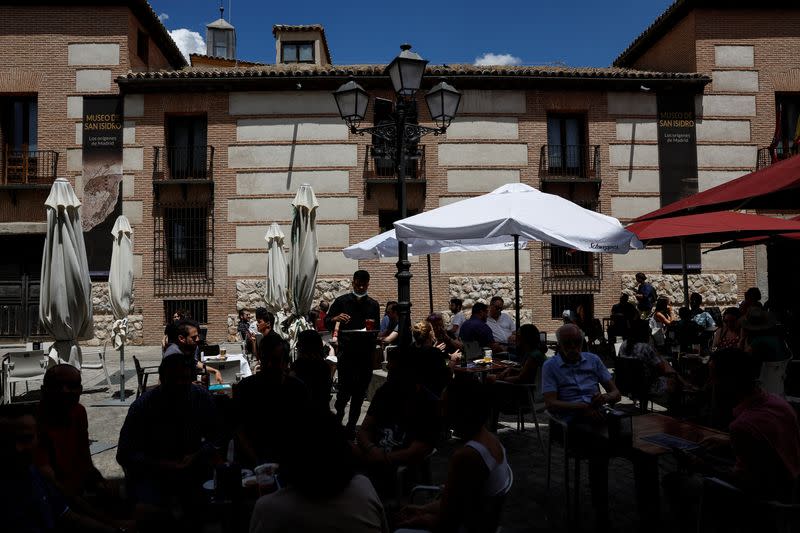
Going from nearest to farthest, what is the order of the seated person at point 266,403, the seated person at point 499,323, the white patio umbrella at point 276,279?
the seated person at point 266,403 < the seated person at point 499,323 < the white patio umbrella at point 276,279

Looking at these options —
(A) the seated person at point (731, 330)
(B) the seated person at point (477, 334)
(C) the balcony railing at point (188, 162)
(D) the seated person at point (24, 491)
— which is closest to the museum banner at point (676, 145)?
(A) the seated person at point (731, 330)

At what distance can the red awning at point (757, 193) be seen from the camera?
430 cm

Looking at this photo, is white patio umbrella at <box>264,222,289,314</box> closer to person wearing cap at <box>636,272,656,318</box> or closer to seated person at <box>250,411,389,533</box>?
seated person at <box>250,411,389,533</box>

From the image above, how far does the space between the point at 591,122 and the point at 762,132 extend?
17.2ft

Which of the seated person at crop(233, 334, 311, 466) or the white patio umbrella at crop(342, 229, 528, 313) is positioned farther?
the white patio umbrella at crop(342, 229, 528, 313)

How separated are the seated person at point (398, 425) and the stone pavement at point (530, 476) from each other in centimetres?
100

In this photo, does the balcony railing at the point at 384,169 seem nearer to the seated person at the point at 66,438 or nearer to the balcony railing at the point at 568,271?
the balcony railing at the point at 568,271

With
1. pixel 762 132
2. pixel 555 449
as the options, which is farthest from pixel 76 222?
pixel 762 132

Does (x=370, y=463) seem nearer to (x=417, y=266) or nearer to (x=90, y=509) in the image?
(x=90, y=509)

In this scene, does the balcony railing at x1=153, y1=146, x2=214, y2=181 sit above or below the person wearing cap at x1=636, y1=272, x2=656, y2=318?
above

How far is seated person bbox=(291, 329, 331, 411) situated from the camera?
4.83m

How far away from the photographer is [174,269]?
1734cm

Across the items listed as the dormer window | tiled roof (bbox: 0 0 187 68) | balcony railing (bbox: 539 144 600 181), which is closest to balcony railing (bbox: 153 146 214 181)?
tiled roof (bbox: 0 0 187 68)

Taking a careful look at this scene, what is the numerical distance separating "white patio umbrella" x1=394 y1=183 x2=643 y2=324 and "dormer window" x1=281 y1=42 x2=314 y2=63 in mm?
18360
